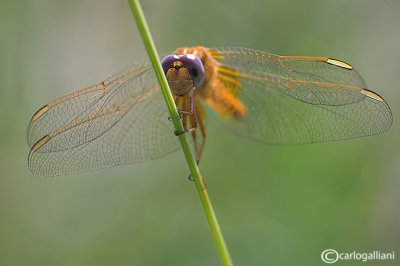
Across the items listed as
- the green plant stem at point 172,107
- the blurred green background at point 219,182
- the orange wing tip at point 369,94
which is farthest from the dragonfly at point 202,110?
the blurred green background at point 219,182

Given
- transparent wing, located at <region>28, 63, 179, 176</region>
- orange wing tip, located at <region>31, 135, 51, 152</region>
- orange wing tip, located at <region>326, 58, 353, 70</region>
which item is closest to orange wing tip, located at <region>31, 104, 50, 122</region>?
transparent wing, located at <region>28, 63, 179, 176</region>

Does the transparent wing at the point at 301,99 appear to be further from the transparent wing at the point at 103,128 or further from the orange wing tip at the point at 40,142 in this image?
the orange wing tip at the point at 40,142

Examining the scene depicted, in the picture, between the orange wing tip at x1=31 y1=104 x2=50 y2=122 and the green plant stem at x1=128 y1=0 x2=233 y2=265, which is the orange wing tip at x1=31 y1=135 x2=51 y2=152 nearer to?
the orange wing tip at x1=31 y1=104 x2=50 y2=122

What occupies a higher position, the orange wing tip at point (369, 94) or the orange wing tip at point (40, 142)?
the orange wing tip at point (40, 142)

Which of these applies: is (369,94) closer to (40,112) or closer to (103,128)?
(103,128)

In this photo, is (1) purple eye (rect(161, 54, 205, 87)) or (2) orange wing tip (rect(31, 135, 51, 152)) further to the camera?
(1) purple eye (rect(161, 54, 205, 87))

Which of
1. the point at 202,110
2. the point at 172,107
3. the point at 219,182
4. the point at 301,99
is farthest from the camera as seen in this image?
the point at 219,182

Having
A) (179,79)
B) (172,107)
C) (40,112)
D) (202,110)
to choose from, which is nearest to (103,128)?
(40,112)
